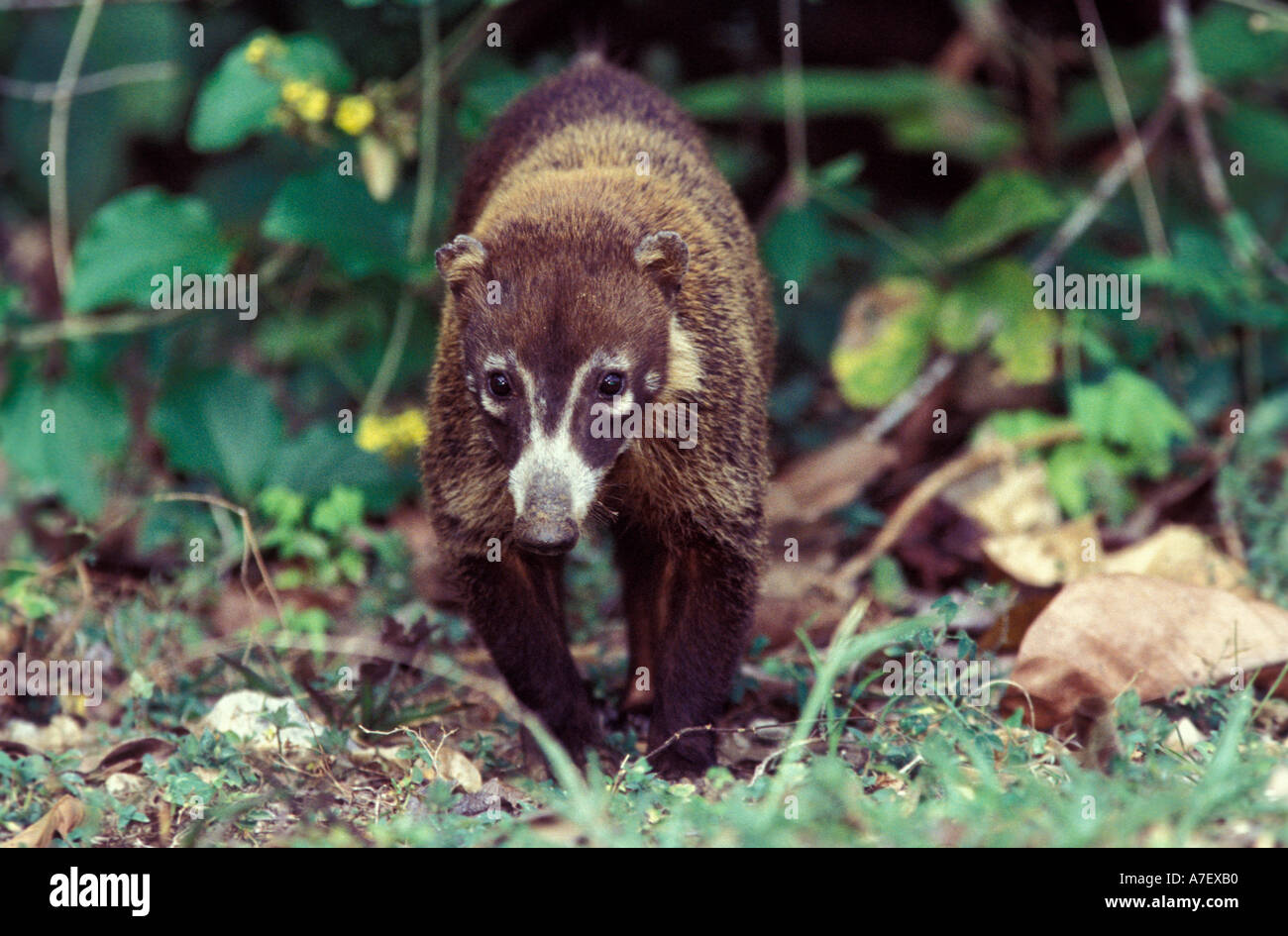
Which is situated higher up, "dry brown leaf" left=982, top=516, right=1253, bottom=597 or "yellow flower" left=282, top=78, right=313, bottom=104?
"yellow flower" left=282, top=78, right=313, bottom=104

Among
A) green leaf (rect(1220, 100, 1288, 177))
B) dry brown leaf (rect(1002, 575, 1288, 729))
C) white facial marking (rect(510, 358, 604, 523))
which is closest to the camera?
white facial marking (rect(510, 358, 604, 523))

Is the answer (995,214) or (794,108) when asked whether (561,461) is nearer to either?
(995,214)

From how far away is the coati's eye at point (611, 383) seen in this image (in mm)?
3863

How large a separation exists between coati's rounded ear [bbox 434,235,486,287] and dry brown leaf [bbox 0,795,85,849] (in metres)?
1.82

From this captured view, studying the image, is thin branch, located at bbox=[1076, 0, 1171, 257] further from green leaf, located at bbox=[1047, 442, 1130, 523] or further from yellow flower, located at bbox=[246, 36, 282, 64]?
yellow flower, located at bbox=[246, 36, 282, 64]

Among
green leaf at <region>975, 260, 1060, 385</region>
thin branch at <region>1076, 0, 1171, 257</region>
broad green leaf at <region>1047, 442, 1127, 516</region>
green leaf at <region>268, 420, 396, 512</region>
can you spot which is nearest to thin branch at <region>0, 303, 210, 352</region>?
green leaf at <region>268, 420, 396, 512</region>

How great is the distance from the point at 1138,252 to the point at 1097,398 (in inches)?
86.2

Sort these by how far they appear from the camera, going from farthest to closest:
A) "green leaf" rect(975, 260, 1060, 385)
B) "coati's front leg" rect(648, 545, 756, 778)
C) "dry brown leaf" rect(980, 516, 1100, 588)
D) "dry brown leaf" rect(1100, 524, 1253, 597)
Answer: "green leaf" rect(975, 260, 1060, 385) → "dry brown leaf" rect(980, 516, 1100, 588) → "dry brown leaf" rect(1100, 524, 1253, 597) → "coati's front leg" rect(648, 545, 756, 778)

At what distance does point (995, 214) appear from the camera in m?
6.49

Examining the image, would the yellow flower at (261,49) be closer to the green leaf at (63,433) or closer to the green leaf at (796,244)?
the green leaf at (63,433)

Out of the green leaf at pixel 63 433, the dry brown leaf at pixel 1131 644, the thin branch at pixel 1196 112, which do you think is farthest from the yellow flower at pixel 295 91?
the thin branch at pixel 1196 112

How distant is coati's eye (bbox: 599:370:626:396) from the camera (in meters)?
3.86

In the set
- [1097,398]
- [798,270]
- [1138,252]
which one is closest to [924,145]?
[1138,252]
